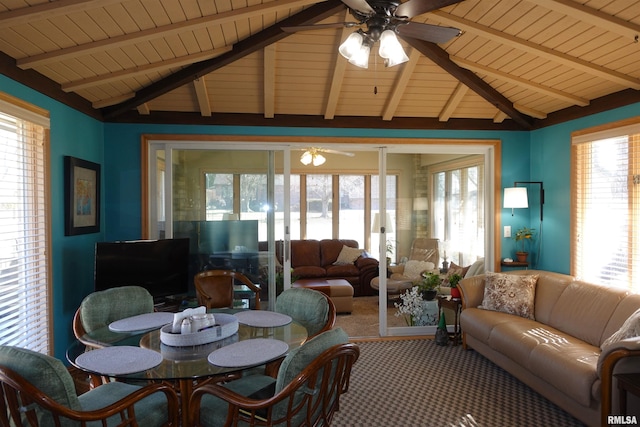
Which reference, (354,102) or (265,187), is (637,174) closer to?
(354,102)

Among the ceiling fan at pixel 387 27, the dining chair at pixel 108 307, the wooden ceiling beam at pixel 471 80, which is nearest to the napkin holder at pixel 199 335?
the dining chair at pixel 108 307

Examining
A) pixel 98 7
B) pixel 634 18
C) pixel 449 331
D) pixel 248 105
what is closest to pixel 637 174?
pixel 634 18

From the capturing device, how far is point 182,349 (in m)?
2.28

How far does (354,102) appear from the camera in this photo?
4582mm

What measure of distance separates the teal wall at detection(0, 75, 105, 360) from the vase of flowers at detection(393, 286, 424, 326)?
10.5 ft

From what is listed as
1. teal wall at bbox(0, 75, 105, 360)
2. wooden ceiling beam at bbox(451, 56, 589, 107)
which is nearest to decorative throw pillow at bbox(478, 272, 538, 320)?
wooden ceiling beam at bbox(451, 56, 589, 107)

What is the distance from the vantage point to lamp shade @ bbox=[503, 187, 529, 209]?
15.3 ft

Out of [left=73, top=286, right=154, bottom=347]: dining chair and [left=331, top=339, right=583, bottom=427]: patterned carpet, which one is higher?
[left=73, top=286, right=154, bottom=347]: dining chair

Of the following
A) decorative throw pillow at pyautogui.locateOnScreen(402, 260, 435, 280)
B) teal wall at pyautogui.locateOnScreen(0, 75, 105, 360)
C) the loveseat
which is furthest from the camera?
decorative throw pillow at pyautogui.locateOnScreen(402, 260, 435, 280)

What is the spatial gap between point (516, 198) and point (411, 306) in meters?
1.63

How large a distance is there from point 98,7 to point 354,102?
8.66 feet

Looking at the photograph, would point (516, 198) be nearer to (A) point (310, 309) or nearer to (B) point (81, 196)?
(A) point (310, 309)

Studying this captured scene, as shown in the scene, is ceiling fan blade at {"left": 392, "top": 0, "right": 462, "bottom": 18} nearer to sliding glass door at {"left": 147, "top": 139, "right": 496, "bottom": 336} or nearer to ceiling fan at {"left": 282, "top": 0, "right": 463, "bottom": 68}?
ceiling fan at {"left": 282, "top": 0, "right": 463, "bottom": 68}

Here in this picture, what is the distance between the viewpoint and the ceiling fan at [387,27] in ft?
7.13
